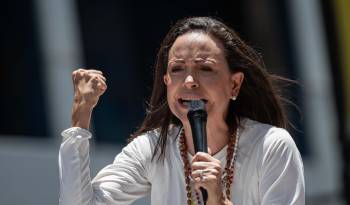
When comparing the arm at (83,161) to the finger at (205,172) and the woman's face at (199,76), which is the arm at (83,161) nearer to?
the woman's face at (199,76)

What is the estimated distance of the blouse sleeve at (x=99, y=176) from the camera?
409cm

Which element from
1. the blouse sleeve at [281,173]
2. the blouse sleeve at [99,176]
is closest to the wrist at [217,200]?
the blouse sleeve at [281,173]

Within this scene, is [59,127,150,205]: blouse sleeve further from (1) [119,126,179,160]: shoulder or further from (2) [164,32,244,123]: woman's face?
(2) [164,32,244,123]: woman's face

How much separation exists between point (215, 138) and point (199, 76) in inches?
13.5

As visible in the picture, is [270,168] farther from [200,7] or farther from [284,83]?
[200,7]

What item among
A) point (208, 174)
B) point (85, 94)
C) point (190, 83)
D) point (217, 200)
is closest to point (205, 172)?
point (208, 174)

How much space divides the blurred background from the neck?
16.8ft

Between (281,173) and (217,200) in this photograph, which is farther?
(281,173)

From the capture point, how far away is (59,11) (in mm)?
10852

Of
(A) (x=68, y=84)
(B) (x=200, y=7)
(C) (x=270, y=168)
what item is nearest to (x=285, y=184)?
(C) (x=270, y=168)

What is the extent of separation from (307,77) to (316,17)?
28.5 inches

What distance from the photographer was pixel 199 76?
162 inches

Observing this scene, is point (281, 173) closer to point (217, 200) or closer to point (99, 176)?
point (217, 200)

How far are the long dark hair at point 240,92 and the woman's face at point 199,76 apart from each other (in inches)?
2.8
